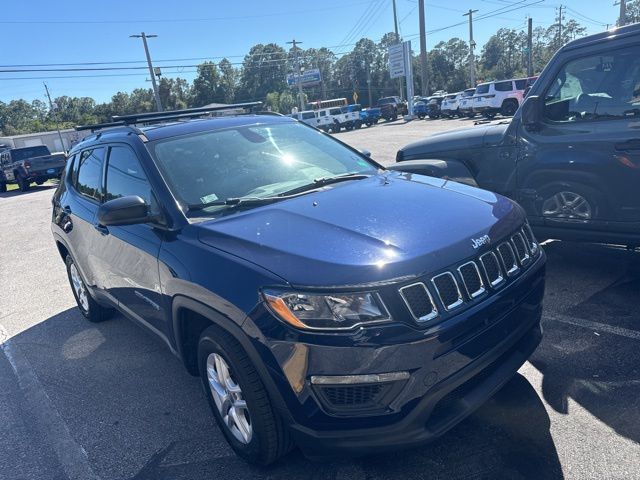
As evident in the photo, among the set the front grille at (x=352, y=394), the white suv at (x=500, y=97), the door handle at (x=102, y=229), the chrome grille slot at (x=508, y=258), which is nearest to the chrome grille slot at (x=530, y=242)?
the chrome grille slot at (x=508, y=258)

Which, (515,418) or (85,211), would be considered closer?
(515,418)

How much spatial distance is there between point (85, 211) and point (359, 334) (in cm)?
315

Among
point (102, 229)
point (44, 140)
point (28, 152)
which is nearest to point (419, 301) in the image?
point (102, 229)

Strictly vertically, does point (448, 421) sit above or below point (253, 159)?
below

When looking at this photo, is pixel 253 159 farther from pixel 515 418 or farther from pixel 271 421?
pixel 515 418

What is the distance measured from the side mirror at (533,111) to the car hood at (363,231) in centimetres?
169

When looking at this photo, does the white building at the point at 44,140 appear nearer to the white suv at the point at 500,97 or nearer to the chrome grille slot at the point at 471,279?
the white suv at the point at 500,97

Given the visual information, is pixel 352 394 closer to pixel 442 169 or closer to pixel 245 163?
pixel 245 163

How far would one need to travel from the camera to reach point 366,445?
7.14ft

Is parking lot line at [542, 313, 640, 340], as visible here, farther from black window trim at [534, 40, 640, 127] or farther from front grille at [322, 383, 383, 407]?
front grille at [322, 383, 383, 407]

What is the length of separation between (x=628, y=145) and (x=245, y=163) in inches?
115

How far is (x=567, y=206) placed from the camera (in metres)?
4.42

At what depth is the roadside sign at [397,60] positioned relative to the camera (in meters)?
42.1

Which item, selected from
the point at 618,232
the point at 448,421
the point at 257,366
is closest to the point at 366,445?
the point at 448,421
